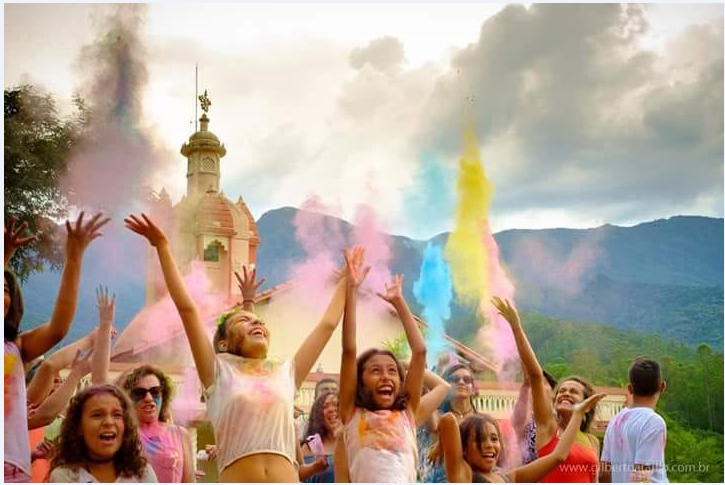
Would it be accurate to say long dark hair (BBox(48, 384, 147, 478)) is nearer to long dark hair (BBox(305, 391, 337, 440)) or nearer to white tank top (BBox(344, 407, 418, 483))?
white tank top (BBox(344, 407, 418, 483))

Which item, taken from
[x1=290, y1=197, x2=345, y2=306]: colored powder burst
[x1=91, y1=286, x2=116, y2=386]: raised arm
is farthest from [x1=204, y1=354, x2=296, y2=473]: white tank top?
[x1=290, y1=197, x2=345, y2=306]: colored powder burst

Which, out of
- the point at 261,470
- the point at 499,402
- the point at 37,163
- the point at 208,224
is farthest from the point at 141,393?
the point at 499,402

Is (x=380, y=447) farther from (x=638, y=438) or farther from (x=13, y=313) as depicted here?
(x=13, y=313)

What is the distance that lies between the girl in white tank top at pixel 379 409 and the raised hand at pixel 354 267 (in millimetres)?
172

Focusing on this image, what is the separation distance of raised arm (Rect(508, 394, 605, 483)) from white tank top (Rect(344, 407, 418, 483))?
31.3 inches

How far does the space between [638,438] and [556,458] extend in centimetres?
53

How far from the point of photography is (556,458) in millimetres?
5957

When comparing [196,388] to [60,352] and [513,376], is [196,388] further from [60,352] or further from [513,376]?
[513,376]

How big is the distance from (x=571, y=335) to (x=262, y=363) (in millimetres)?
4121

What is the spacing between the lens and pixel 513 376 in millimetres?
7934

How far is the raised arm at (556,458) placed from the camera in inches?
234

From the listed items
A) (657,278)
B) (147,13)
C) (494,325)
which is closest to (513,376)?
(494,325)

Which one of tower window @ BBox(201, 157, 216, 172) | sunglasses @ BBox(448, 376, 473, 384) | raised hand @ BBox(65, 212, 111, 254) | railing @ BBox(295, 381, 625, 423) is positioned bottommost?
railing @ BBox(295, 381, 625, 423)

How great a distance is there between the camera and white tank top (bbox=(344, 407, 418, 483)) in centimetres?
535
